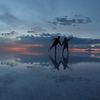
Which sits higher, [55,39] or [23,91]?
[55,39]

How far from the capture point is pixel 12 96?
8.46 ft

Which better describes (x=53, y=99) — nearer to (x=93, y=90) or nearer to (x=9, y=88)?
(x=93, y=90)

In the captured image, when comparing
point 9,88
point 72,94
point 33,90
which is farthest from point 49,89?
point 9,88

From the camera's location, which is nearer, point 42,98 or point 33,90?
point 42,98

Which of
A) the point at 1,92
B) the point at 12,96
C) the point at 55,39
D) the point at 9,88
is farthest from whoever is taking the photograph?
the point at 55,39

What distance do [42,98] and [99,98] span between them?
1288mm

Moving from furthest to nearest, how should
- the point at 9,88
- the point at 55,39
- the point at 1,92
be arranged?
the point at 55,39, the point at 9,88, the point at 1,92

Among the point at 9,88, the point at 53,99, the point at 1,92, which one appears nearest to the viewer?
the point at 53,99

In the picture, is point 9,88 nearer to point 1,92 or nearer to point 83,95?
point 1,92

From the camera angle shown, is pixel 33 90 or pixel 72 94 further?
pixel 33 90

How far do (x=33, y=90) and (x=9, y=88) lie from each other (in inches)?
29.1

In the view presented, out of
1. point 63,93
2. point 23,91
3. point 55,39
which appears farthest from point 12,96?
point 55,39

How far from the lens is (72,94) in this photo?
266 centimetres

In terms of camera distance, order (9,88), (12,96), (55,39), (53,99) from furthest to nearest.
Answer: (55,39), (9,88), (12,96), (53,99)
